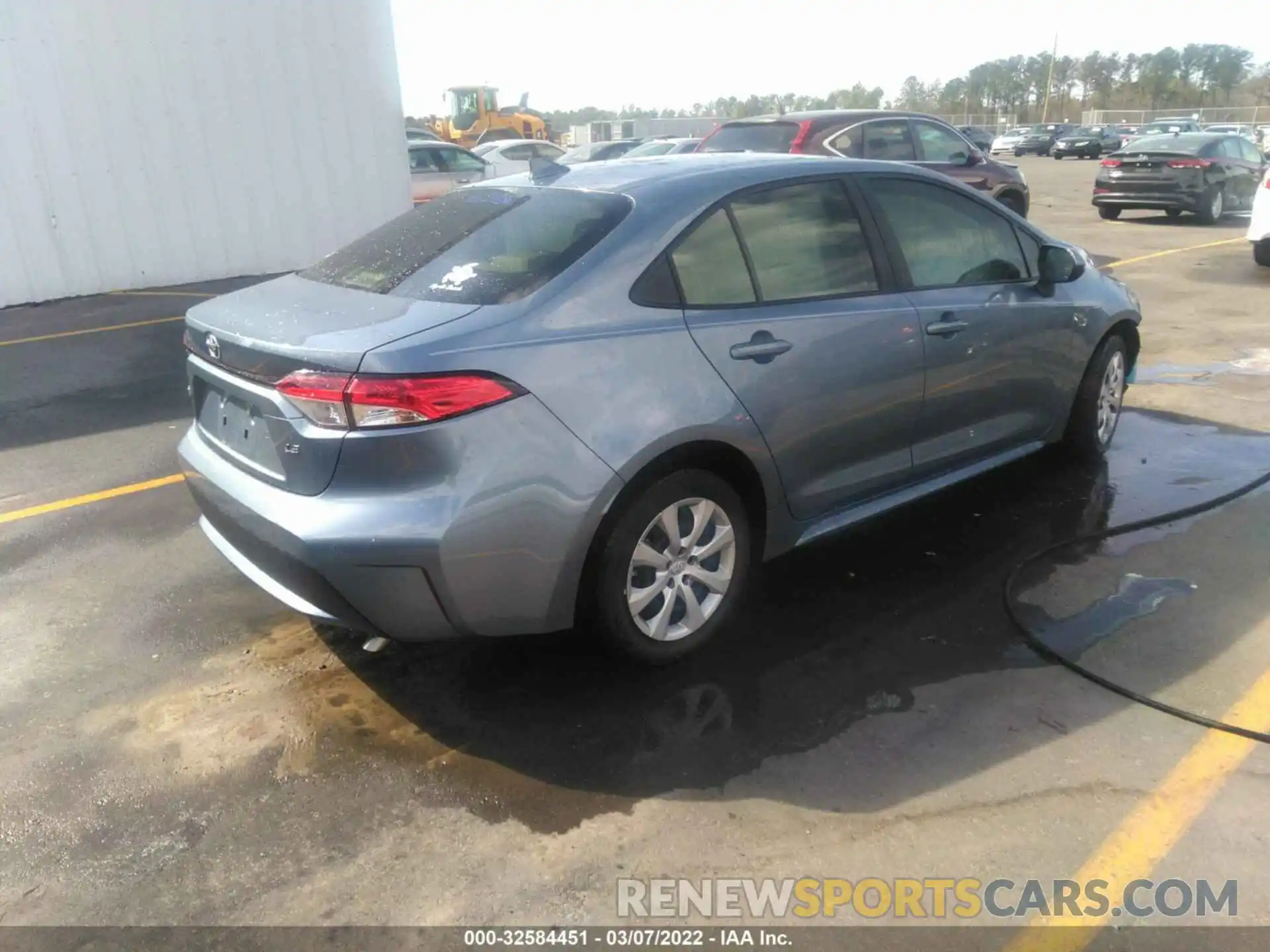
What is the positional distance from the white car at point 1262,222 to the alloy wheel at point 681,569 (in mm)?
10778

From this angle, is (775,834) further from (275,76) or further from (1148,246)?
(1148,246)

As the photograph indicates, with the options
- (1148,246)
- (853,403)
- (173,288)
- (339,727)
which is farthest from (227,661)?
(1148,246)

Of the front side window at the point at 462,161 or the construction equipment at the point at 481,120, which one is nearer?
the front side window at the point at 462,161

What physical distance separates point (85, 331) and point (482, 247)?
26.9 ft

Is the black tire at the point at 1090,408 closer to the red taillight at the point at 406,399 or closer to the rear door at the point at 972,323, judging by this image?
the rear door at the point at 972,323

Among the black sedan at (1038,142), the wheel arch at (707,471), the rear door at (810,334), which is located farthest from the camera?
the black sedan at (1038,142)

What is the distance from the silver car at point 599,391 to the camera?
9.24ft

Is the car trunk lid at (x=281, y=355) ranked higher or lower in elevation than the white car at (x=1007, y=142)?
higher

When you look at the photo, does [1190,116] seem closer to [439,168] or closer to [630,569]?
[439,168]

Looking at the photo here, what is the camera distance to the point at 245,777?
298cm

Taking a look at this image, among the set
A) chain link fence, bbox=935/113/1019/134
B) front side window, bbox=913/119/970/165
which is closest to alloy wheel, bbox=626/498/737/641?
front side window, bbox=913/119/970/165

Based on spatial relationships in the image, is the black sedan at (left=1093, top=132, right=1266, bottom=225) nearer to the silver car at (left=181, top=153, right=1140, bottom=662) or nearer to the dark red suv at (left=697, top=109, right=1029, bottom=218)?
the dark red suv at (left=697, top=109, right=1029, bottom=218)

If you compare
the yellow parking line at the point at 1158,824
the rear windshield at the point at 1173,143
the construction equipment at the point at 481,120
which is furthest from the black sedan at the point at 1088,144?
the yellow parking line at the point at 1158,824

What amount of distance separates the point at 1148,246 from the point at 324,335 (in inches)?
572
